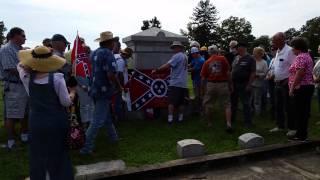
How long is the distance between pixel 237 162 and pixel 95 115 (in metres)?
2.37

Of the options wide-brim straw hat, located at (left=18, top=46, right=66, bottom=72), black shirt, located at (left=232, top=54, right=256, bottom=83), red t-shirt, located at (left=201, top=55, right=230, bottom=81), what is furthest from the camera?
black shirt, located at (left=232, top=54, right=256, bottom=83)

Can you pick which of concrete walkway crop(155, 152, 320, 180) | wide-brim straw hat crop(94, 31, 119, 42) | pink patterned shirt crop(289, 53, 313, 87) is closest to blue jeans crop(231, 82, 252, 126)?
pink patterned shirt crop(289, 53, 313, 87)

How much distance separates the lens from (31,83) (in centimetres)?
451

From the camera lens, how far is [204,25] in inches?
3676

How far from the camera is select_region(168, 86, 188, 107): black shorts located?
9531mm

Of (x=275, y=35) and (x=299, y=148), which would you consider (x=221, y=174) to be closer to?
(x=299, y=148)

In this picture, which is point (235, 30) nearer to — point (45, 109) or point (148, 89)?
point (148, 89)

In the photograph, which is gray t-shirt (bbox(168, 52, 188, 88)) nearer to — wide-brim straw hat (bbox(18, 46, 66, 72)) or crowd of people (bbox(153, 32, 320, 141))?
crowd of people (bbox(153, 32, 320, 141))

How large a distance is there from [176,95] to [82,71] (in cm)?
245

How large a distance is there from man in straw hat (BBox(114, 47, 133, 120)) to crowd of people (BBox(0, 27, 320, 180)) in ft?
0.08

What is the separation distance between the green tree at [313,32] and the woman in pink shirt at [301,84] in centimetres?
6316

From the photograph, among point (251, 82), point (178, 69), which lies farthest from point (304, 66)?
point (178, 69)

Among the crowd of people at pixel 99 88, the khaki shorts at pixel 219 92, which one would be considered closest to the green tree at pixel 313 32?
the crowd of people at pixel 99 88

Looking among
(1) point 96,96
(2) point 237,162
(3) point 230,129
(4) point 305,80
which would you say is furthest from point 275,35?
(1) point 96,96
